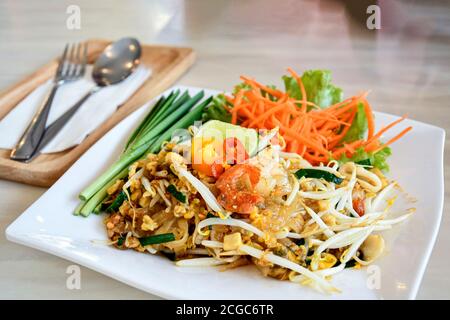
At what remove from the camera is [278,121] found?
7.28 ft

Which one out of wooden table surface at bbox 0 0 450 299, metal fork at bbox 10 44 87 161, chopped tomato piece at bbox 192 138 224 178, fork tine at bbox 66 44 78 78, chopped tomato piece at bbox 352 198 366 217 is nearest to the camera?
chopped tomato piece at bbox 192 138 224 178

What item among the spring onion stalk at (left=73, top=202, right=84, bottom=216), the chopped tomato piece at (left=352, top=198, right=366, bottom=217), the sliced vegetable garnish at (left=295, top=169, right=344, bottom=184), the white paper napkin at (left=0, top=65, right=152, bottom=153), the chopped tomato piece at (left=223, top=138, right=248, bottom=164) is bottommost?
the chopped tomato piece at (left=352, top=198, right=366, bottom=217)

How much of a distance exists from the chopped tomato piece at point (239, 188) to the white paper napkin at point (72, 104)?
99 cm

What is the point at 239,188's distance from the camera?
5.68 ft

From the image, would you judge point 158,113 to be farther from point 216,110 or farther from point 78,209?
point 78,209

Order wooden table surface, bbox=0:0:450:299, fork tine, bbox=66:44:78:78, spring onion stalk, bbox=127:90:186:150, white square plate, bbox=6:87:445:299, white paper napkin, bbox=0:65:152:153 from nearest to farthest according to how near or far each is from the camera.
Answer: white square plate, bbox=6:87:445:299 < spring onion stalk, bbox=127:90:186:150 < white paper napkin, bbox=0:65:152:153 < wooden table surface, bbox=0:0:450:299 < fork tine, bbox=66:44:78:78

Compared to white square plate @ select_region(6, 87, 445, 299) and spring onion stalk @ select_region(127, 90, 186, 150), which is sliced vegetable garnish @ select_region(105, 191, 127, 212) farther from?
spring onion stalk @ select_region(127, 90, 186, 150)

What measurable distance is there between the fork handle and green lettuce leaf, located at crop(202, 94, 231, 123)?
30.6 inches

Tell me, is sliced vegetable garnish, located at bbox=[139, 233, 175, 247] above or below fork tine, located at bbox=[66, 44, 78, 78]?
below

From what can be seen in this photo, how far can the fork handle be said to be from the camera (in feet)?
7.63

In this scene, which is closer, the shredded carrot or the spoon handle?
the shredded carrot

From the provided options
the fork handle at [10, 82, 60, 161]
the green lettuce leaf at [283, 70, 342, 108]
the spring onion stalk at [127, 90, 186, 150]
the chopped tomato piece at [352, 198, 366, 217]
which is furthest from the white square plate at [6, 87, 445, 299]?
the green lettuce leaf at [283, 70, 342, 108]

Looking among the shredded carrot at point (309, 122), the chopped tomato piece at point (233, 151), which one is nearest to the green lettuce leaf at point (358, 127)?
A: the shredded carrot at point (309, 122)
